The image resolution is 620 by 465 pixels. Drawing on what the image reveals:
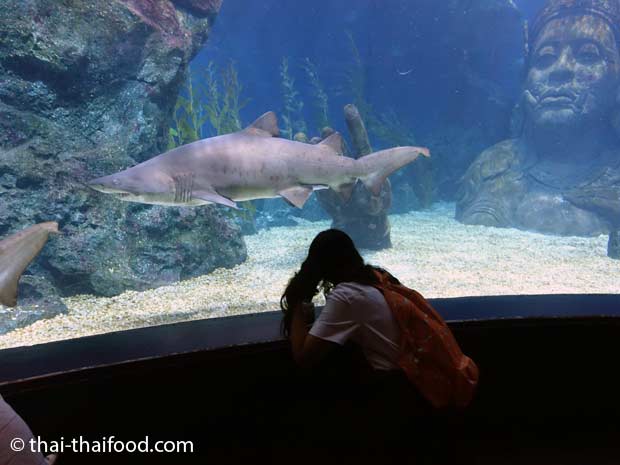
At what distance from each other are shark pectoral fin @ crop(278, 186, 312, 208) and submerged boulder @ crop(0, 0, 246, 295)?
2.23 meters

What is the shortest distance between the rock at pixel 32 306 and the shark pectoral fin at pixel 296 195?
2.60m

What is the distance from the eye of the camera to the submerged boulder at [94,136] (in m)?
5.14

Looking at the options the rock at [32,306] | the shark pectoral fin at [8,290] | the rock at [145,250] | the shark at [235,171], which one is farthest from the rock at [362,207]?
the shark pectoral fin at [8,290]

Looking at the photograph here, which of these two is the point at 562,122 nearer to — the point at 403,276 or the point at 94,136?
the point at 403,276

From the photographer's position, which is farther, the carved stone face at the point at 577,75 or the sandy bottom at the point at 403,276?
the carved stone face at the point at 577,75

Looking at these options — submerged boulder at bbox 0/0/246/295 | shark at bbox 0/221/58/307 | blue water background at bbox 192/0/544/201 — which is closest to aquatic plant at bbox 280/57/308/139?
blue water background at bbox 192/0/544/201

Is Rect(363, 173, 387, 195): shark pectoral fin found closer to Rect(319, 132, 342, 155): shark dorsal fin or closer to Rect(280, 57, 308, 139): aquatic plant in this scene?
Rect(319, 132, 342, 155): shark dorsal fin

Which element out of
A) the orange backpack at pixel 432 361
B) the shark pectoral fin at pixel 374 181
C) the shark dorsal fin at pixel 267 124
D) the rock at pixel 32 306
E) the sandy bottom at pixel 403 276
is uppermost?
the shark dorsal fin at pixel 267 124

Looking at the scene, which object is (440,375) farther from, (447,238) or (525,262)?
(447,238)

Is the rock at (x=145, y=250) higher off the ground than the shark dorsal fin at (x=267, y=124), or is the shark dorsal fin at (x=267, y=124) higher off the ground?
the shark dorsal fin at (x=267, y=124)

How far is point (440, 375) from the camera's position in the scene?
5.32 ft

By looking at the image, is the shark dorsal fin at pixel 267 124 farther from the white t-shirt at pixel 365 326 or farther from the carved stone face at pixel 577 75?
the carved stone face at pixel 577 75

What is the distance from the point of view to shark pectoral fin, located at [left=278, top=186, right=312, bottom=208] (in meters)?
4.33

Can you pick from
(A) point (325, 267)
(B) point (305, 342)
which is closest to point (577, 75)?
(A) point (325, 267)
